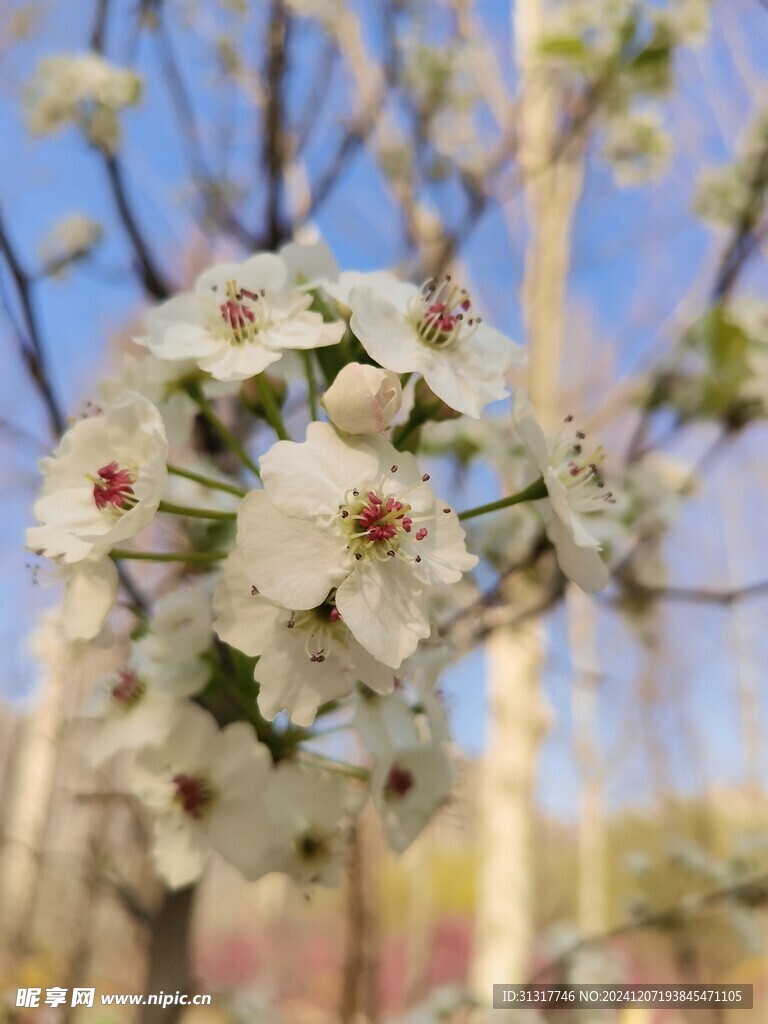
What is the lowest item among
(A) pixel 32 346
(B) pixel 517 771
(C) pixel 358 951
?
(C) pixel 358 951

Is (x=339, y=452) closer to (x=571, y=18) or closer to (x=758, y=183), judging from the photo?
(x=758, y=183)

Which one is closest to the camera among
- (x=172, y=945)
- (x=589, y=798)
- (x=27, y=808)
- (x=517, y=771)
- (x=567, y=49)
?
(x=172, y=945)

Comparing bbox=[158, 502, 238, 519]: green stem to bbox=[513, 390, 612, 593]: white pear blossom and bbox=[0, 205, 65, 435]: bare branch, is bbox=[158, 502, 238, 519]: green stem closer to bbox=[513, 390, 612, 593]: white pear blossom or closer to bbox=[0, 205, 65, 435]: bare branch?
bbox=[513, 390, 612, 593]: white pear blossom

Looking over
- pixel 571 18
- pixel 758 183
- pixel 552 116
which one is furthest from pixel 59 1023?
pixel 552 116

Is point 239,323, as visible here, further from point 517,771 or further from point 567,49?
point 517,771

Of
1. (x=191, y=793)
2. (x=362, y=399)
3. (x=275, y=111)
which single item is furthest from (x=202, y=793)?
(x=275, y=111)

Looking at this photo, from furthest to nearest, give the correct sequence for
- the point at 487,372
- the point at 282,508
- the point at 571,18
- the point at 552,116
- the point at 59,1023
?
1. the point at 552,116
2. the point at 571,18
3. the point at 59,1023
4. the point at 487,372
5. the point at 282,508

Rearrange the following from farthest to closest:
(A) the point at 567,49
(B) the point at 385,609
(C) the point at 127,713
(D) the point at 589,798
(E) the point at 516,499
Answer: (D) the point at 589,798 < (A) the point at 567,49 < (C) the point at 127,713 < (E) the point at 516,499 < (B) the point at 385,609
